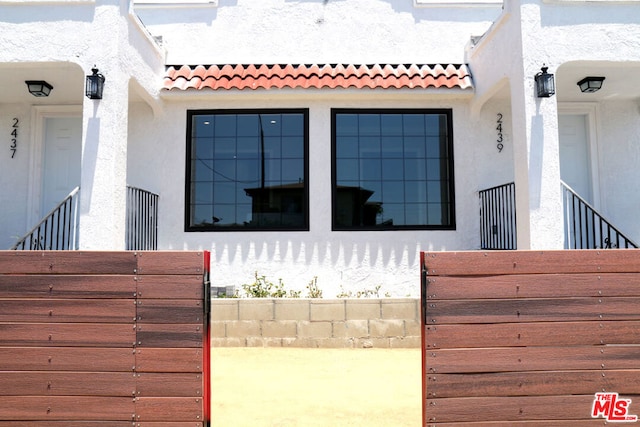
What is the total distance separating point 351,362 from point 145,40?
629 centimetres

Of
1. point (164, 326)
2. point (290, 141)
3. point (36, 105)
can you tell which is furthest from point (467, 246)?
point (36, 105)

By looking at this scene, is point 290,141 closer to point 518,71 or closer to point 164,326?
point 518,71

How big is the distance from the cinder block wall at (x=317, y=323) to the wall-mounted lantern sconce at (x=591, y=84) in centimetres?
468

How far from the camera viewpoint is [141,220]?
25.4ft

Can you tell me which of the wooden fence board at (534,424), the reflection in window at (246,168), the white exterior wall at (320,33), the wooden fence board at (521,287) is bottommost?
the wooden fence board at (534,424)

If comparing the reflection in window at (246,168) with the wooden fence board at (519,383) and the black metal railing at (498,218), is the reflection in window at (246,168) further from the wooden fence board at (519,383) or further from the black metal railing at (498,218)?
the wooden fence board at (519,383)

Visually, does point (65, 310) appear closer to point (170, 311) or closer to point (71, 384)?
point (71, 384)

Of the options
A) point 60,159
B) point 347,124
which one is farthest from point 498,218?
point 60,159

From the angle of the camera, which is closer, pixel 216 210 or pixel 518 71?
pixel 518 71

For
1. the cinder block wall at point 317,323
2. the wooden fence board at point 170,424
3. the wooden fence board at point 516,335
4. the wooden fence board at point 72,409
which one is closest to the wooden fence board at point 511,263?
the wooden fence board at point 516,335

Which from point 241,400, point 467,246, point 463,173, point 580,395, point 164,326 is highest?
point 463,173

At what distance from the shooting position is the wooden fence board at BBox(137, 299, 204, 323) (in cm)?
349

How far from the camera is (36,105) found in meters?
8.68

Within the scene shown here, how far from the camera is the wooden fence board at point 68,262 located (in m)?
3.54
